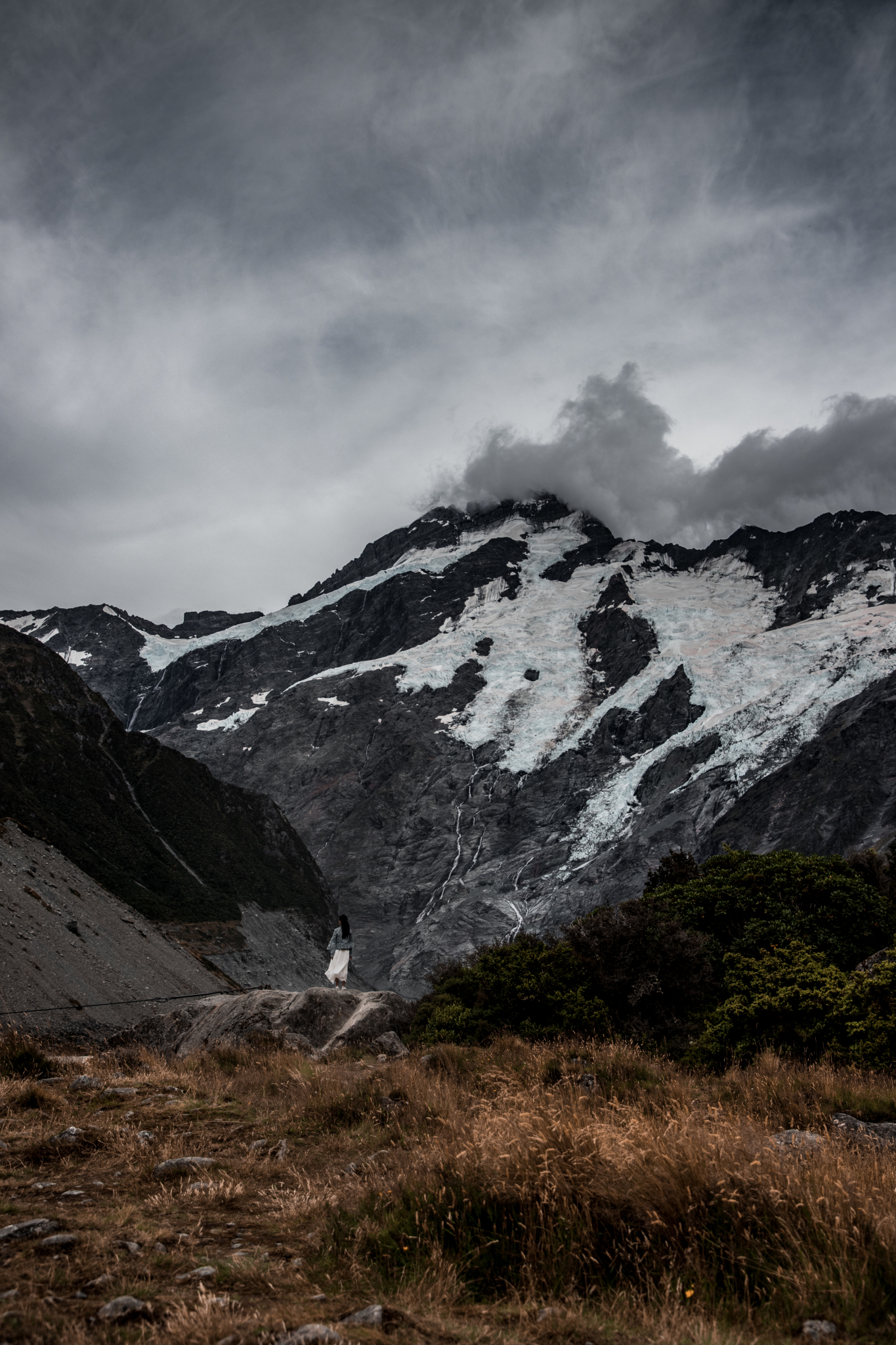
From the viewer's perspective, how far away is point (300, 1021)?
1605 cm

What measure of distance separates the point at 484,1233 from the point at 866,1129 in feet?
16.1

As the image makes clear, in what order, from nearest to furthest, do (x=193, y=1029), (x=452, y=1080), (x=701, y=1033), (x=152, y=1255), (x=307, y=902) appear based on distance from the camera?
(x=152, y=1255) < (x=452, y=1080) < (x=701, y=1033) < (x=193, y=1029) < (x=307, y=902)

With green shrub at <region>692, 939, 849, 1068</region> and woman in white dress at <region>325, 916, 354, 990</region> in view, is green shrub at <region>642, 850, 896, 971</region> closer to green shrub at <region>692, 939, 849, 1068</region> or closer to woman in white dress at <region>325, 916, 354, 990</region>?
green shrub at <region>692, 939, 849, 1068</region>

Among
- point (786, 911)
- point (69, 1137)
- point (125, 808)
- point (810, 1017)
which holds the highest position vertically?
point (125, 808)

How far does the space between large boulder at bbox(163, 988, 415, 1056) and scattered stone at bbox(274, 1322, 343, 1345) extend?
11563mm

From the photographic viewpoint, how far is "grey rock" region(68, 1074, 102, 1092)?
10078 millimetres

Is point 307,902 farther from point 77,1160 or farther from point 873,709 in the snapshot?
point 77,1160

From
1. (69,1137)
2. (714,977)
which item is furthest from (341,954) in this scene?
(69,1137)

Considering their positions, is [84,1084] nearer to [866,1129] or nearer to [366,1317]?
[366,1317]

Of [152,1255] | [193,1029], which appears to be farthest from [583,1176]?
[193,1029]

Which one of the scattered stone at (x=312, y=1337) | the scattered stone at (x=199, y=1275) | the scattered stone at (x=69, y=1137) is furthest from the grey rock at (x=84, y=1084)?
the scattered stone at (x=312, y=1337)

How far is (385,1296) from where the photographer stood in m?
4.04

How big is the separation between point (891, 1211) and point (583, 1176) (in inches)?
67.3

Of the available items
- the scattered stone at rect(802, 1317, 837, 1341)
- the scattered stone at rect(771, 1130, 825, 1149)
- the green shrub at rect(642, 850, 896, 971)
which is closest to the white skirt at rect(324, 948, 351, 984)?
the green shrub at rect(642, 850, 896, 971)
